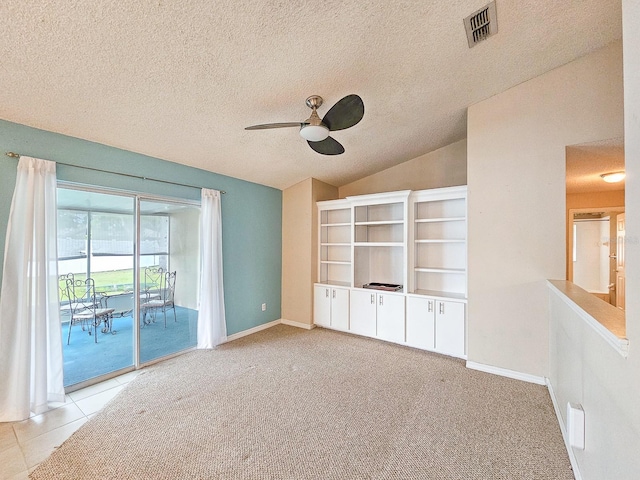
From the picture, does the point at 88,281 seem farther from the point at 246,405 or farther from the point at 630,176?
the point at 630,176

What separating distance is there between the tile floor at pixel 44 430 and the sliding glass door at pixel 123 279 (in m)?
0.30

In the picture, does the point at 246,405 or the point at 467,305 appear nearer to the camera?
the point at 246,405

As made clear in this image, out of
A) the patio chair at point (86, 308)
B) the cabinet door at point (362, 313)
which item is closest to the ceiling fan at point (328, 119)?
the cabinet door at point (362, 313)

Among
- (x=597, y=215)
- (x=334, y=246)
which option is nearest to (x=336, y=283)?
(x=334, y=246)

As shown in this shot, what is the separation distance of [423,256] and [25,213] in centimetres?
449

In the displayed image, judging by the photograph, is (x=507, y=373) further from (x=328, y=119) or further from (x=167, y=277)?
(x=167, y=277)

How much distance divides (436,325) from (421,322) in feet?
0.63

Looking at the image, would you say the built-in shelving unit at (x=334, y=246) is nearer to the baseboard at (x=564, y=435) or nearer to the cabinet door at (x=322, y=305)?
the cabinet door at (x=322, y=305)

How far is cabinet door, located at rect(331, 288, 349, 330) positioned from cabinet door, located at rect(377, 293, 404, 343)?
54 centimetres

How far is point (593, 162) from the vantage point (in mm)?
2998

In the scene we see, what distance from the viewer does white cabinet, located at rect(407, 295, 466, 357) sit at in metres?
3.33

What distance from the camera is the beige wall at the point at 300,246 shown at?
15.1 ft

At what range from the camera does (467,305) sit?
312 centimetres

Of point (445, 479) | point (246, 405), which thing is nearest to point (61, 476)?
point (246, 405)
